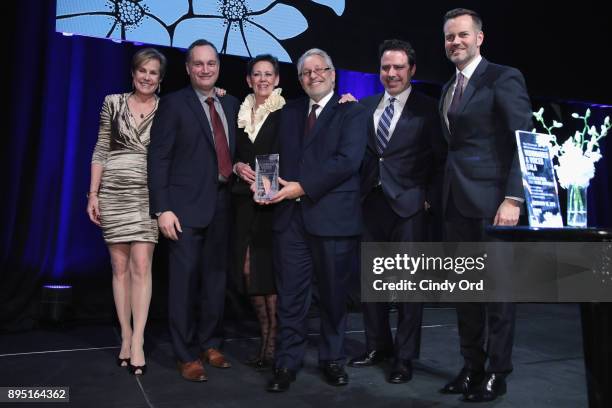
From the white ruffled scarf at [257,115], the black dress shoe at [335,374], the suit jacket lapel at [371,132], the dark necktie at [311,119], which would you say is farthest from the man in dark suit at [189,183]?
the suit jacket lapel at [371,132]

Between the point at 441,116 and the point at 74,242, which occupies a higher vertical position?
the point at 441,116

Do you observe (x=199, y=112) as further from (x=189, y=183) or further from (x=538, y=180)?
(x=538, y=180)

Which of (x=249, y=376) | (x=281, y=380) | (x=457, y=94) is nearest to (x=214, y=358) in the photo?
(x=249, y=376)

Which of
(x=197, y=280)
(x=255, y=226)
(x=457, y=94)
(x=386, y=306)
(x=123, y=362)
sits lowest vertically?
(x=123, y=362)

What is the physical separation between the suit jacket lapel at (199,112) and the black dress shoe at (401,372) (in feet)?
4.53

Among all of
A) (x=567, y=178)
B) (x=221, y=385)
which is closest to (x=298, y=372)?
(x=221, y=385)

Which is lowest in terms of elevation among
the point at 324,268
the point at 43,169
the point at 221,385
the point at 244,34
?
the point at 221,385

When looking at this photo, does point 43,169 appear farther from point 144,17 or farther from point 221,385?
point 221,385

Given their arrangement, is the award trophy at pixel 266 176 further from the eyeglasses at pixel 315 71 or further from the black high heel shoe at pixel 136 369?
the black high heel shoe at pixel 136 369

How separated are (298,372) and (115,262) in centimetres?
108

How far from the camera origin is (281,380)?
2531mm

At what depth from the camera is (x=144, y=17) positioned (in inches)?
167

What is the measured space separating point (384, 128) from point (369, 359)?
1.19 m

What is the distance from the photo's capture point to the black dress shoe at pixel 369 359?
2.96 metres
